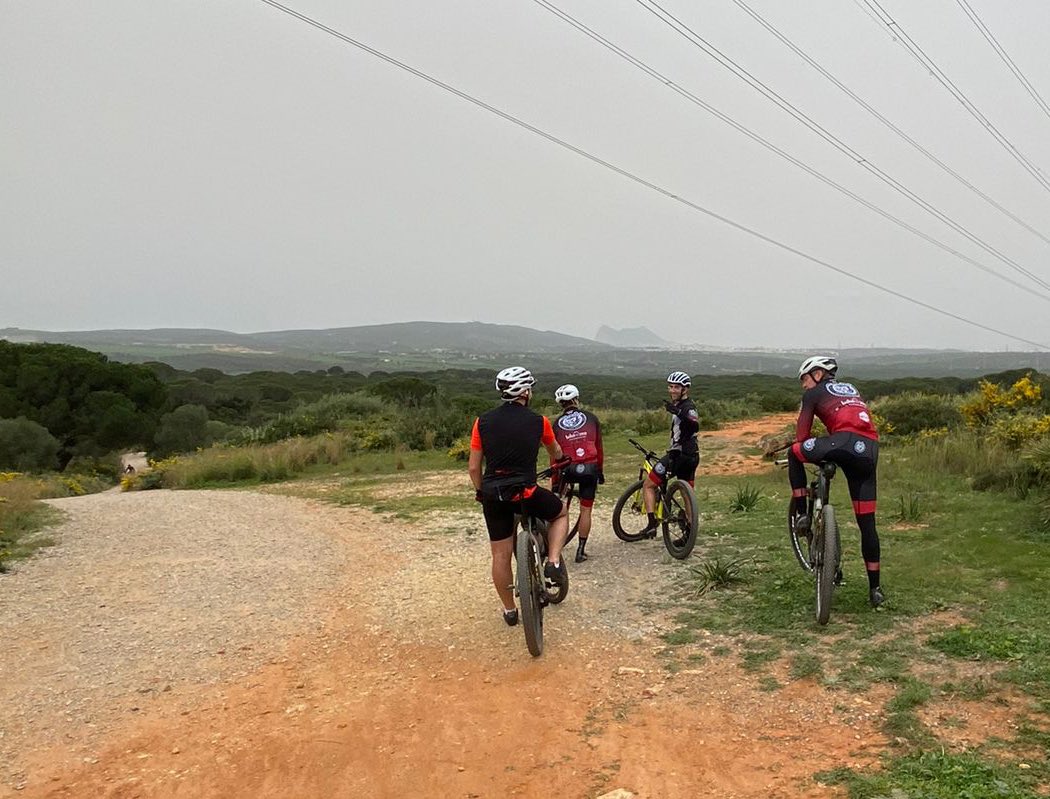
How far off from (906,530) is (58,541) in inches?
429

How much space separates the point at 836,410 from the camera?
5.81m

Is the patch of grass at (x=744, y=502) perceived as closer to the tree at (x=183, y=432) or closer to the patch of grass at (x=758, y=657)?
the patch of grass at (x=758, y=657)

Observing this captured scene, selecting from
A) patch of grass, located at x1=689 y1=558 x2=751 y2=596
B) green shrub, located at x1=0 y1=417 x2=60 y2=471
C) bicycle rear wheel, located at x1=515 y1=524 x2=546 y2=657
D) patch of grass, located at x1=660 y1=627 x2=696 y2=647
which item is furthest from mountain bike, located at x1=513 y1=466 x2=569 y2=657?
green shrub, located at x1=0 y1=417 x2=60 y2=471

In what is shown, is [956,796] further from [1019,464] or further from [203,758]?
[1019,464]

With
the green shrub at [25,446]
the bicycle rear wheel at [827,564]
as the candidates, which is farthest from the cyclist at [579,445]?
the green shrub at [25,446]

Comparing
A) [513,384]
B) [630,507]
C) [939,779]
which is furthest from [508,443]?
[630,507]

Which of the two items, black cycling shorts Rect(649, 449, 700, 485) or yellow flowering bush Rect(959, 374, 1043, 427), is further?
yellow flowering bush Rect(959, 374, 1043, 427)

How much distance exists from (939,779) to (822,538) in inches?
95.6

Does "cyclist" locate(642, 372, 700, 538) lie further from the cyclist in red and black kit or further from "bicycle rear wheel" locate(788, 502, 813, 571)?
the cyclist in red and black kit

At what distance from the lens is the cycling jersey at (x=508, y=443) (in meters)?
5.58

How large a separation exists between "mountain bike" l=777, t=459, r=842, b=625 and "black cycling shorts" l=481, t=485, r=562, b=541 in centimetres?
204

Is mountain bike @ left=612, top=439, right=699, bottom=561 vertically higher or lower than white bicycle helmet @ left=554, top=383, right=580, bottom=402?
lower

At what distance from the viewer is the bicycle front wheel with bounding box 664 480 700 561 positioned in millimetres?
8070

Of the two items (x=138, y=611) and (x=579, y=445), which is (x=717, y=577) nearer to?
(x=579, y=445)
